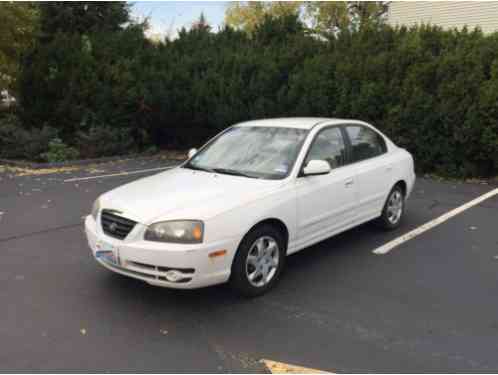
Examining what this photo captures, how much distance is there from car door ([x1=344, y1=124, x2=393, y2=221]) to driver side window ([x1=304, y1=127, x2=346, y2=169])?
0.19m

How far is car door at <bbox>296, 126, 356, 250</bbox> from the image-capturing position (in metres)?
4.93

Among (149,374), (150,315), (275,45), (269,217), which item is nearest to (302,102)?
(275,45)

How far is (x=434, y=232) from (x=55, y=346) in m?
4.83

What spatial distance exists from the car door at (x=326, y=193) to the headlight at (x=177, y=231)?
118cm

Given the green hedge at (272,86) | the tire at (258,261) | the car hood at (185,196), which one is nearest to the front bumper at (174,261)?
the tire at (258,261)

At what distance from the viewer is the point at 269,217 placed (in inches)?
176

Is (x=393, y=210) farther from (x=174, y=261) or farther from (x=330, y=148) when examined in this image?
(x=174, y=261)

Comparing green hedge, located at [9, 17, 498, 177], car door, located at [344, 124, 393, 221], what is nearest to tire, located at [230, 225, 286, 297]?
car door, located at [344, 124, 393, 221]

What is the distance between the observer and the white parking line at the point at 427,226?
5918mm

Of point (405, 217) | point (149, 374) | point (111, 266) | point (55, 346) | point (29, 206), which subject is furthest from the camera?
point (29, 206)

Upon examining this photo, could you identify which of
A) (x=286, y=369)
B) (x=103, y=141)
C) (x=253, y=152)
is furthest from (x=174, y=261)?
(x=103, y=141)

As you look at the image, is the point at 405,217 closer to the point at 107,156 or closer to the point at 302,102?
the point at 302,102

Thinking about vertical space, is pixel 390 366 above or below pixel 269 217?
below

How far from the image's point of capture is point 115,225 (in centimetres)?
435
